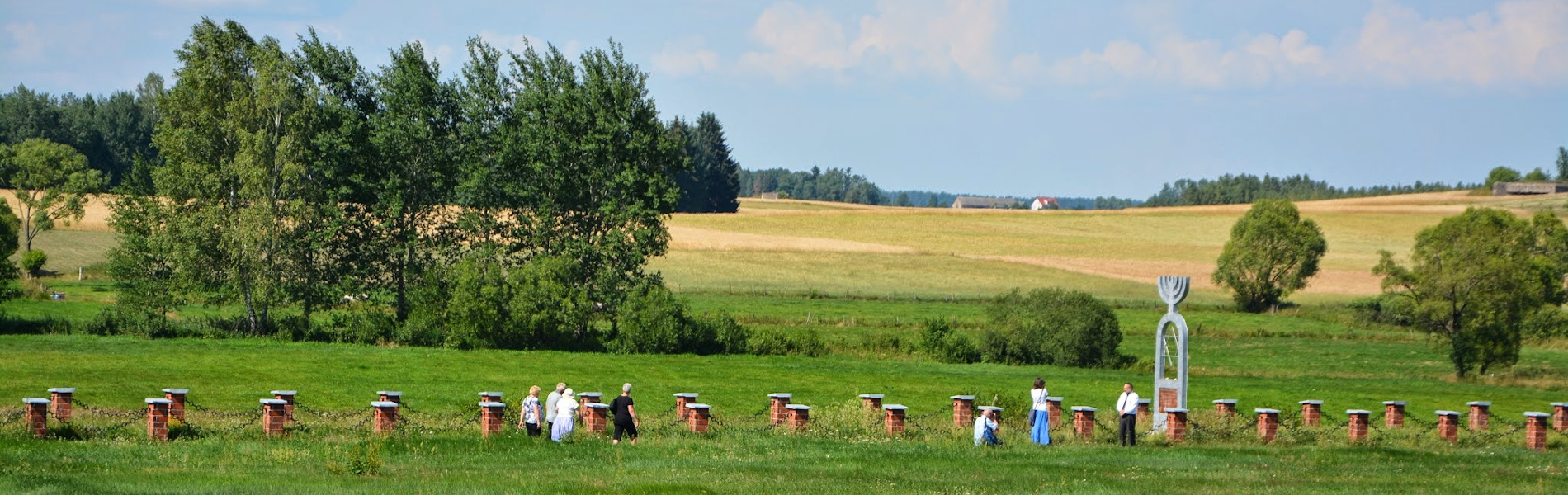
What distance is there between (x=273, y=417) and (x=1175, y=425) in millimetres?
17081

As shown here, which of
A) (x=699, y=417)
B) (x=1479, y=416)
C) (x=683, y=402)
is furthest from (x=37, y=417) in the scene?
(x=1479, y=416)

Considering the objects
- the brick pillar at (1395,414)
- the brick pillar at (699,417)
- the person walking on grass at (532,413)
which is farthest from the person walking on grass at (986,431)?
the brick pillar at (1395,414)

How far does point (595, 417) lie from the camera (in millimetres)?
25328

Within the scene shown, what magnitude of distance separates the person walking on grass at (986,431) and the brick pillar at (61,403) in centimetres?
1604

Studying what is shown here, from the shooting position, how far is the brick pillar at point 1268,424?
90.8 ft

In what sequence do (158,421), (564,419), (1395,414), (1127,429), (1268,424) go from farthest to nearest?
1. (1395,414)
2. (1268,424)
3. (1127,429)
4. (564,419)
5. (158,421)

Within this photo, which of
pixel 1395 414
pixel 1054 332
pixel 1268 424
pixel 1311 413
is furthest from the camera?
pixel 1054 332

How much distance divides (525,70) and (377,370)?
1831 centimetres

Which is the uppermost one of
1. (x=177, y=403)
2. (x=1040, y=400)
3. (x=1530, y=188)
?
(x=1530, y=188)

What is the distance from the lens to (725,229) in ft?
348

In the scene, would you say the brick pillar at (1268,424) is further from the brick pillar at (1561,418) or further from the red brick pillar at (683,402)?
the red brick pillar at (683,402)

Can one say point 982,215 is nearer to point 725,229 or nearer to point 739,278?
point 725,229

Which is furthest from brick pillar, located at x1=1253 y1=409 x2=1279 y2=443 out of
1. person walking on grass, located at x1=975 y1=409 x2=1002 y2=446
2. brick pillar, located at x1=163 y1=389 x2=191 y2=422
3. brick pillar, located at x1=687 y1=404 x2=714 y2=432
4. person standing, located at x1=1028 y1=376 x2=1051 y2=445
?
brick pillar, located at x1=163 y1=389 x2=191 y2=422

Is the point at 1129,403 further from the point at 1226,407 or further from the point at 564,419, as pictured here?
the point at 564,419
